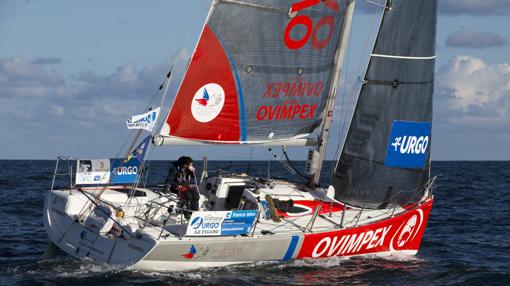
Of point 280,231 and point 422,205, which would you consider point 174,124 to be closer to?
point 280,231

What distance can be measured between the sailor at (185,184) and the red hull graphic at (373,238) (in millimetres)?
2259

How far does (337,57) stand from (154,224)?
5.24 m

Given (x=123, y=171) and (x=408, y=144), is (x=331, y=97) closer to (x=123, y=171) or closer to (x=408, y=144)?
(x=408, y=144)

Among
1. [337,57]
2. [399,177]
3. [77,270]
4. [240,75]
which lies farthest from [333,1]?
[77,270]

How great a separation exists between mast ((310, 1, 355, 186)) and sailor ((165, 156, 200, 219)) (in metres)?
2.73

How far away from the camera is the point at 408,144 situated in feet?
54.7

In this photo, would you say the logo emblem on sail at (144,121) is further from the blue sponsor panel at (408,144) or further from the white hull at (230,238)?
the blue sponsor panel at (408,144)

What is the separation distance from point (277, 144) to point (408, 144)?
2.84 meters

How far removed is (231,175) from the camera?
1633 centimetres

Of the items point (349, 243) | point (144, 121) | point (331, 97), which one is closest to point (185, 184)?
point (144, 121)

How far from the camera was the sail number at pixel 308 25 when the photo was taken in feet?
50.9

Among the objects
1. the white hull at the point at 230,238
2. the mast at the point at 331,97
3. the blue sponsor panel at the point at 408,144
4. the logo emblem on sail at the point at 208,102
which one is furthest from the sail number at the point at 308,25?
the white hull at the point at 230,238

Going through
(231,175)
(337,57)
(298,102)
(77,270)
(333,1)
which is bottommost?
(77,270)

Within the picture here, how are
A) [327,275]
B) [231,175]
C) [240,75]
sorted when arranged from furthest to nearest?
[231,175], [240,75], [327,275]
